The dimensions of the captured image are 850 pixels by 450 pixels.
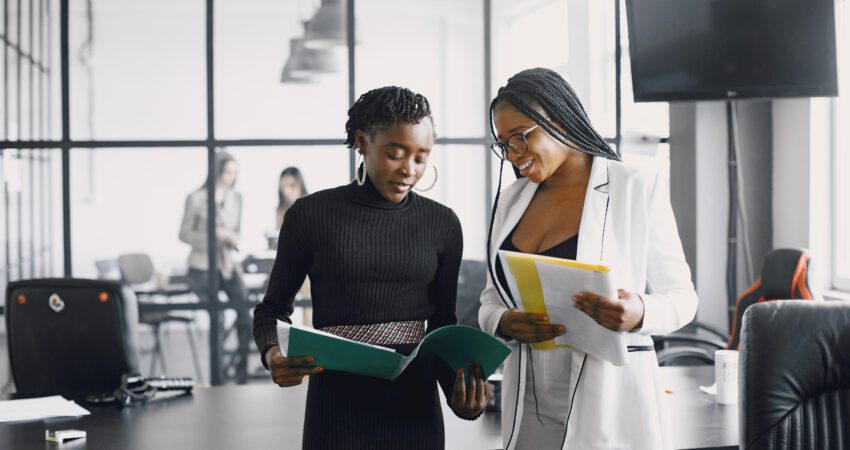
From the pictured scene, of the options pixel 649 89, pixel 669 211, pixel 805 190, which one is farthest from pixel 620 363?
pixel 805 190

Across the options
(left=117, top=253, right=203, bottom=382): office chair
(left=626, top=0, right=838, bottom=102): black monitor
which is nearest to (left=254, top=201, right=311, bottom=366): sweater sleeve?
(left=626, top=0, right=838, bottom=102): black monitor

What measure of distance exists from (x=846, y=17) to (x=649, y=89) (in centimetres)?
104

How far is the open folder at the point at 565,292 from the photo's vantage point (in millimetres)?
1433

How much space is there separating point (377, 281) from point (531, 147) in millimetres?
419

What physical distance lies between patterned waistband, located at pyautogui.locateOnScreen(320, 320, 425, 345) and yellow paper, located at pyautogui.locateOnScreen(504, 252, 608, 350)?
0.24m

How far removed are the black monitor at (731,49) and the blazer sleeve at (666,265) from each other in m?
2.71

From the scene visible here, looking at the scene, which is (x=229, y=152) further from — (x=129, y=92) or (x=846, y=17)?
(x=846, y=17)

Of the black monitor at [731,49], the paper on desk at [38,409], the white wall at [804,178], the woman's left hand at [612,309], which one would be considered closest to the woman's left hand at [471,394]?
the woman's left hand at [612,309]

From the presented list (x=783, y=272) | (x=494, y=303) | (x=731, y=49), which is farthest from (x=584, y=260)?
(x=731, y=49)

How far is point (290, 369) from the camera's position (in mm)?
1488

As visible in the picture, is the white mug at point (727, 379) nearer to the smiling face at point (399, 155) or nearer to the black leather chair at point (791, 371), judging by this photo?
the black leather chair at point (791, 371)

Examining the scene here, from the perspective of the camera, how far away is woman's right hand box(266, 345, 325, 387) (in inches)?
58.2

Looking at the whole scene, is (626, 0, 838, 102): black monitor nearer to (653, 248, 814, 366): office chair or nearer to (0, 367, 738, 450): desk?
(653, 248, 814, 366): office chair

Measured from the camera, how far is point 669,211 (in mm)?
1625
